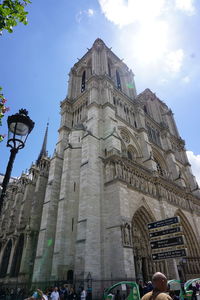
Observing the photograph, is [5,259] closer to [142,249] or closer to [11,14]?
[142,249]

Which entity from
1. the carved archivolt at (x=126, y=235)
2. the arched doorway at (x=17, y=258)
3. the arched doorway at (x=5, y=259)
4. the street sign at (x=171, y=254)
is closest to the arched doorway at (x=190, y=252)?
the carved archivolt at (x=126, y=235)

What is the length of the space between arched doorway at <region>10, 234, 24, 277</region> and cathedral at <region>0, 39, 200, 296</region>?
93mm

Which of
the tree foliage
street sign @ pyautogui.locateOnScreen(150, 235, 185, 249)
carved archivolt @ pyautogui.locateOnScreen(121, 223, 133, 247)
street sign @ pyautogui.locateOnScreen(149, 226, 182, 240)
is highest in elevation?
the tree foliage

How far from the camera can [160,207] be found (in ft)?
56.9

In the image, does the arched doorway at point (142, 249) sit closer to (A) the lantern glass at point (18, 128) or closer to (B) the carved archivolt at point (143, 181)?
(B) the carved archivolt at point (143, 181)

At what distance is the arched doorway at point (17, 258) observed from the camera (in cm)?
1856

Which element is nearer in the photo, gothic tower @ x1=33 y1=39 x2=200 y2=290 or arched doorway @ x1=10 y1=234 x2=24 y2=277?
gothic tower @ x1=33 y1=39 x2=200 y2=290

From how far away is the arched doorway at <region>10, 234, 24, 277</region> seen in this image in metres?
18.6

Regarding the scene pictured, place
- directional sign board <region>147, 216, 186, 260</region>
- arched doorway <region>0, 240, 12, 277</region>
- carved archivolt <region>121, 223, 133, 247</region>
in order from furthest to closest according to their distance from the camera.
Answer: arched doorway <region>0, 240, 12, 277</region>, carved archivolt <region>121, 223, 133, 247</region>, directional sign board <region>147, 216, 186, 260</region>

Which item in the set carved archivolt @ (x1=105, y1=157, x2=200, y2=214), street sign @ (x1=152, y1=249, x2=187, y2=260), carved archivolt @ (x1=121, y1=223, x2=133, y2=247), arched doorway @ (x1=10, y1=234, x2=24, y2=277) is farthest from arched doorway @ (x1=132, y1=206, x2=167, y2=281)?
arched doorway @ (x1=10, y1=234, x2=24, y2=277)

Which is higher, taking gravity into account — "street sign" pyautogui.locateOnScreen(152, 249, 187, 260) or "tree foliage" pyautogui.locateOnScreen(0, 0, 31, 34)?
"tree foliage" pyautogui.locateOnScreen(0, 0, 31, 34)

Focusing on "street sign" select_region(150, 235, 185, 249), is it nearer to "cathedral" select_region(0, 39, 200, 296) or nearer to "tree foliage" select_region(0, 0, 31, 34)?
"cathedral" select_region(0, 39, 200, 296)

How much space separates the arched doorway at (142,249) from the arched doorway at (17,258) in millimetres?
11517

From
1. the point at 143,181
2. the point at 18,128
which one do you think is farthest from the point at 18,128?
the point at 143,181
